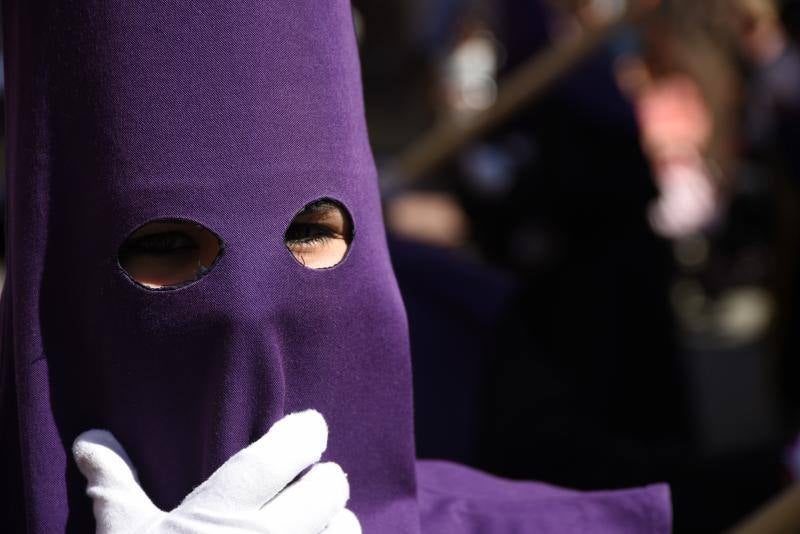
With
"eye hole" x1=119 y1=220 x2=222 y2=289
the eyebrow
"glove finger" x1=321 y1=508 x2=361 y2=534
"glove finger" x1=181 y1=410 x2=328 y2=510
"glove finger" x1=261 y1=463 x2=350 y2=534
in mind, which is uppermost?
the eyebrow

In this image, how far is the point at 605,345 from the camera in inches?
134

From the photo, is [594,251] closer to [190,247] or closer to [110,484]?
[190,247]

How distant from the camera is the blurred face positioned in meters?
1.25

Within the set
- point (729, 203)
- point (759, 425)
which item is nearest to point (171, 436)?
point (759, 425)

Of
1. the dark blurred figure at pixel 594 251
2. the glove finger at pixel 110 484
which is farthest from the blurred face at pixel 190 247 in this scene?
the dark blurred figure at pixel 594 251

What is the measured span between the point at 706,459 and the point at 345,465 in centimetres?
116

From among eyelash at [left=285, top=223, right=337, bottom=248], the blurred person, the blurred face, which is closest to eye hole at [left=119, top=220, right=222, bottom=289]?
the blurred face

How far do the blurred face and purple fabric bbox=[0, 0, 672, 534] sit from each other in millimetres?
24

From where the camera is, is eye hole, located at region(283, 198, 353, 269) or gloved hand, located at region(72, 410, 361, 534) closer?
gloved hand, located at region(72, 410, 361, 534)

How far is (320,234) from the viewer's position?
1301mm

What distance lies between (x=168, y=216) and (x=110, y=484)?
0.97 ft

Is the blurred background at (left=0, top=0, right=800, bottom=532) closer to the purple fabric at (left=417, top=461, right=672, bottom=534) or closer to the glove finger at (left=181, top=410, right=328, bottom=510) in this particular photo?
the purple fabric at (left=417, top=461, right=672, bottom=534)

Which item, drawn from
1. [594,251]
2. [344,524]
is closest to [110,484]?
[344,524]

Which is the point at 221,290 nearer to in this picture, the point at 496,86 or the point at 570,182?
the point at 570,182
